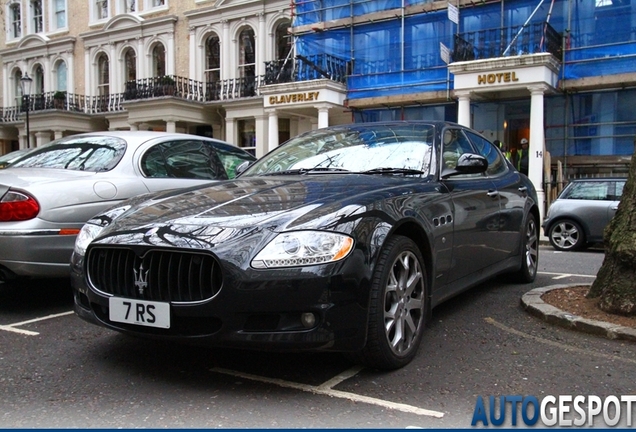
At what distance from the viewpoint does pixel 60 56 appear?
30562 millimetres

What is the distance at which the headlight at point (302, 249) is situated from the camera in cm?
298

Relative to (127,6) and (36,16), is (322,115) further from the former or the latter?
(36,16)

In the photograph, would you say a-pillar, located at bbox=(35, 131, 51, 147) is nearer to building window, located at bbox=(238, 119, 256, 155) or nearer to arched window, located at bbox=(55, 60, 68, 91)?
arched window, located at bbox=(55, 60, 68, 91)

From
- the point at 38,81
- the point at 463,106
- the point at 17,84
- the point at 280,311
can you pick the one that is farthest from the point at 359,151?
the point at 17,84

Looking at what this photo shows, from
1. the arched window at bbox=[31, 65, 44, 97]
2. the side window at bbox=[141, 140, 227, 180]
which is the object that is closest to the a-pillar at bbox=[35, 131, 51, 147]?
the arched window at bbox=[31, 65, 44, 97]

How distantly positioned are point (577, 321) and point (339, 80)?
18.2m

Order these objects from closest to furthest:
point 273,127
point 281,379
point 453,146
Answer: point 281,379 < point 453,146 < point 273,127

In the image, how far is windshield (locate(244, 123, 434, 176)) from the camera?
4344 millimetres

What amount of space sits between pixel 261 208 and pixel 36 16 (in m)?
33.9

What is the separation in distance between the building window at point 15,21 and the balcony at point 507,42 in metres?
25.5

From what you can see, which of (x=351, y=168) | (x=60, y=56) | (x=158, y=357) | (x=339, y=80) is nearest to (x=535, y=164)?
(x=339, y=80)

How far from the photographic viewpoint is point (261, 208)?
11.0 ft

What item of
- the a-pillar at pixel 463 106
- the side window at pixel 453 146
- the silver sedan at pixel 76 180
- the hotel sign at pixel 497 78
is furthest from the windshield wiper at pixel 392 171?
the a-pillar at pixel 463 106

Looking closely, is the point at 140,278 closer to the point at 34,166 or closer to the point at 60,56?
the point at 34,166
